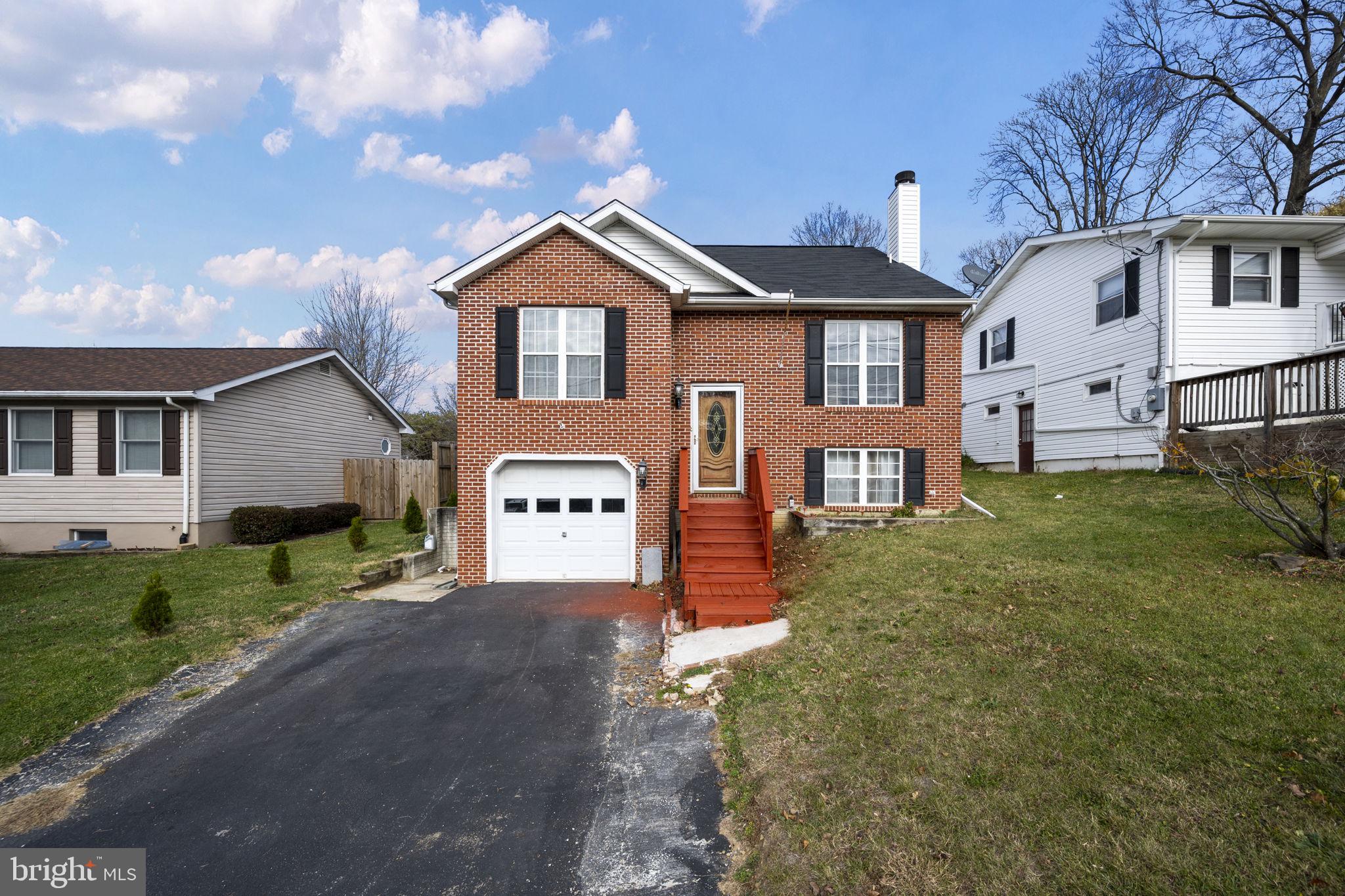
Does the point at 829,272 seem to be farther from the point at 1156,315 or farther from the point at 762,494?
the point at 1156,315

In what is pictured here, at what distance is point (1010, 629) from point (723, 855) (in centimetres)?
376

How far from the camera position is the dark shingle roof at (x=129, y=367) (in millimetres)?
14273

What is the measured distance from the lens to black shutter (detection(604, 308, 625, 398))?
11016 mm

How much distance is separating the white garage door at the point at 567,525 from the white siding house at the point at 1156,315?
12.2 metres

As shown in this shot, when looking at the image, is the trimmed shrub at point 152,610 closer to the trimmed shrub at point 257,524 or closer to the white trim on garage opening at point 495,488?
the white trim on garage opening at point 495,488

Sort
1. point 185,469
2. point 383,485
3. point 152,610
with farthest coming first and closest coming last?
point 383,485
point 185,469
point 152,610

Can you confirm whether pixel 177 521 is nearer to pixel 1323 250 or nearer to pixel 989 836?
pixel 989 836

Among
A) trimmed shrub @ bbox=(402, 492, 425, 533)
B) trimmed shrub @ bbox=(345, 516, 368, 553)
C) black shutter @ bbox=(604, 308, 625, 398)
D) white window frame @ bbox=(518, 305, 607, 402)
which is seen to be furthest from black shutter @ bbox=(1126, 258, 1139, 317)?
trimmed shrub @ bbox=(345, 516, 368, 553)

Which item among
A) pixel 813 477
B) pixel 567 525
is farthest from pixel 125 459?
pixel 813 477

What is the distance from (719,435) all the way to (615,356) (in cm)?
272

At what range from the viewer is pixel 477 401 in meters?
11.0

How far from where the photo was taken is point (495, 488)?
11.1 m

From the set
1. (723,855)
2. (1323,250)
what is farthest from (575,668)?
(1323,250)

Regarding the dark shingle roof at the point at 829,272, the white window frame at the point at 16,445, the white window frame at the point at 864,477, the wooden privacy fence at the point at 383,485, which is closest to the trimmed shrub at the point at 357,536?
the wooden privacy fence at the point at 383,485
